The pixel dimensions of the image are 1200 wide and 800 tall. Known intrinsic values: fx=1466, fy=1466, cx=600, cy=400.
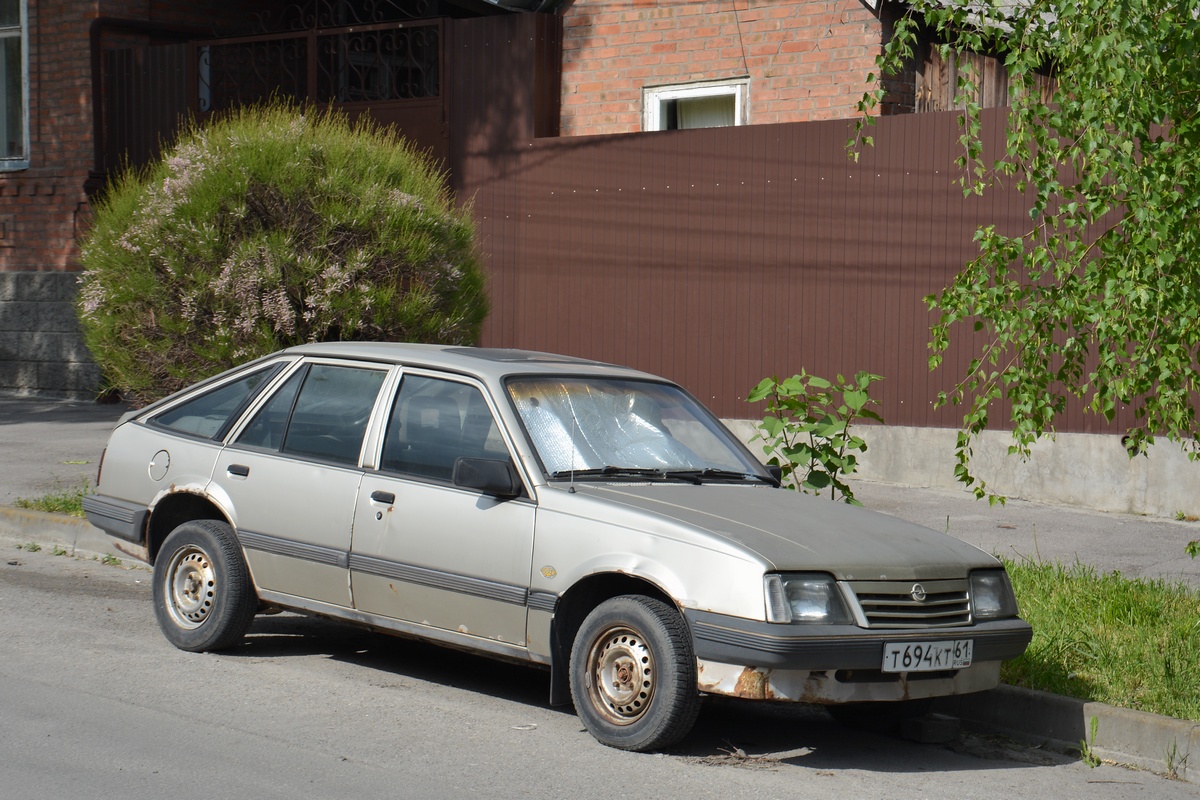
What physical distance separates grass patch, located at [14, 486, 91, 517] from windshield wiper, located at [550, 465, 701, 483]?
509 centimetres

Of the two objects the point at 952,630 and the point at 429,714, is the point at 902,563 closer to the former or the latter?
the point at 952,630

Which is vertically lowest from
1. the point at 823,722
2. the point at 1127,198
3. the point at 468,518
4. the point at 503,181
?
the point at 823,722

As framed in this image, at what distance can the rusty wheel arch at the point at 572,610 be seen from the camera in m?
5.64

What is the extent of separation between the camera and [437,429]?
6328 millimetres

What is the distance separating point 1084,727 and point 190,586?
4038 millimetres

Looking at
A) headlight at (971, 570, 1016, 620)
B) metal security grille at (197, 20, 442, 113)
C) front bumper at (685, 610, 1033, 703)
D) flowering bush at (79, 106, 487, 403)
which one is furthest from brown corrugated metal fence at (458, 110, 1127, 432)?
front bumper at (685, 610, 1033, 703)

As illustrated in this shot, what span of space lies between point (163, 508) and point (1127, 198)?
15.1ft

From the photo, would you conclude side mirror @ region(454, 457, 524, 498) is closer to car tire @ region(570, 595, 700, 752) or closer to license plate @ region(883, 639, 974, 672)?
car tire @ region(570, 595, 700, 752)

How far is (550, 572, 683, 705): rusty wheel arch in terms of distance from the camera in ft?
18.5

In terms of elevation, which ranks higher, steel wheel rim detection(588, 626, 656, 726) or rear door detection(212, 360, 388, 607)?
rear door detection(212, 360, 388, 607)

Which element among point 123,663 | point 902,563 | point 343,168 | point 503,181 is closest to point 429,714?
point 123,663

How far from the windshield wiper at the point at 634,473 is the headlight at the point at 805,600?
103 centimetres

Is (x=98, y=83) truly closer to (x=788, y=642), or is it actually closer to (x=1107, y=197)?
(x=1107, y=197)

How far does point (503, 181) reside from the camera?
580 inches
